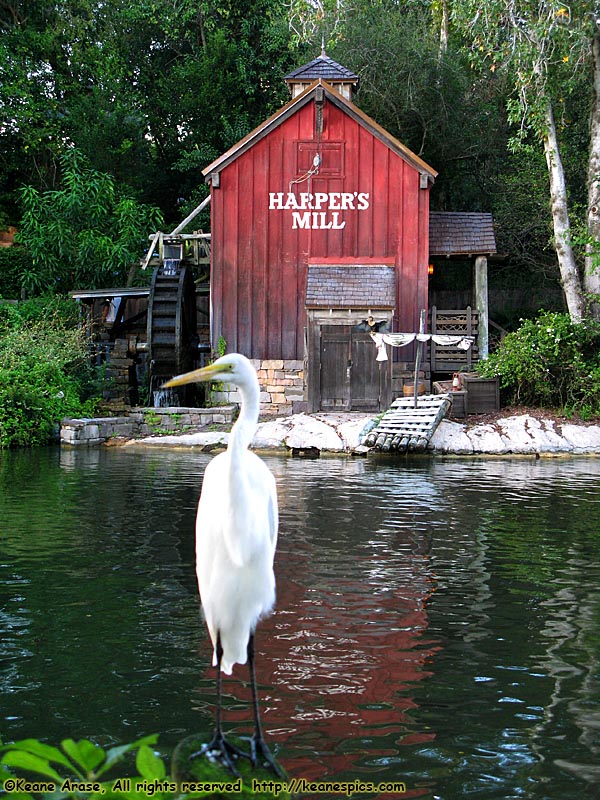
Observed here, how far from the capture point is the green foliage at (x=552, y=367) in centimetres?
2039

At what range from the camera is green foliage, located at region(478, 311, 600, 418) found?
66.9ft

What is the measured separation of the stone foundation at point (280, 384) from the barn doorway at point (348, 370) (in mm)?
998

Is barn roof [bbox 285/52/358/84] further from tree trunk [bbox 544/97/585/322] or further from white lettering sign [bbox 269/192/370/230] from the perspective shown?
tree trunk [bbox 544/97/585/322]

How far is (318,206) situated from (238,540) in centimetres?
1930

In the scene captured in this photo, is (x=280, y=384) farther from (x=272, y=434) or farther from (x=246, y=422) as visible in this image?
(x=246, y=422)

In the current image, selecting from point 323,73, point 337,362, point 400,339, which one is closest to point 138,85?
point 323,73

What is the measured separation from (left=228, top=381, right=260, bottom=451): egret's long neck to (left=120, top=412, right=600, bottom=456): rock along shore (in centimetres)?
1452

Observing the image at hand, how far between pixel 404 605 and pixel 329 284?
14561mm

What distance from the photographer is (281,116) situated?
2234 cm

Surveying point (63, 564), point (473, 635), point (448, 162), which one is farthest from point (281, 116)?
point (473, 635)

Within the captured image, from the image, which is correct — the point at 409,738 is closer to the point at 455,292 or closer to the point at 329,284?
the point at 329,284

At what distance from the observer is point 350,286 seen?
70.5 ft

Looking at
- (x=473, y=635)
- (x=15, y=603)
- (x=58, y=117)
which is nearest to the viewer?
(x=473, y=635)

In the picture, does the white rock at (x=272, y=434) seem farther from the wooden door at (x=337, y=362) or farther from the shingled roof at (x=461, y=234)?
the shingled roof at (x=461, y=234)
